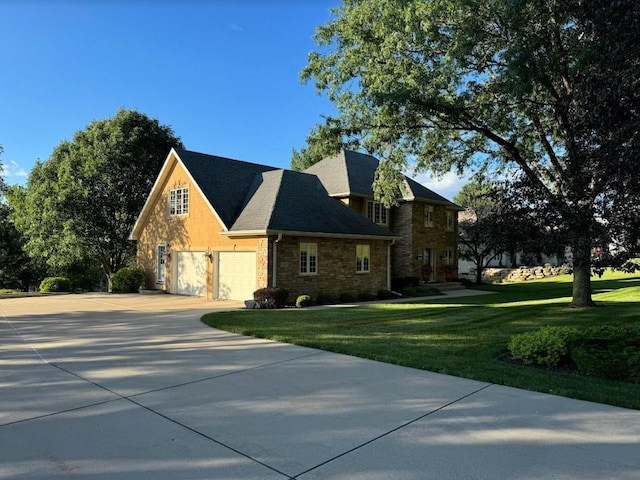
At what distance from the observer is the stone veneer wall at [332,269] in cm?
1880

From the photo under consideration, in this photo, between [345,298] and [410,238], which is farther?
[410,238]

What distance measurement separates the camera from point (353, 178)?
2592cm

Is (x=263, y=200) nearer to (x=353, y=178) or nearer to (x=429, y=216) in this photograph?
(x=353, y=178)

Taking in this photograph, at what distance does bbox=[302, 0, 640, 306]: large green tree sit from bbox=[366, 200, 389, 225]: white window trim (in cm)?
647

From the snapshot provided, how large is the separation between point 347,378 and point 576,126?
217 inches

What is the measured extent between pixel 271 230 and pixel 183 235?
6919 millimetres

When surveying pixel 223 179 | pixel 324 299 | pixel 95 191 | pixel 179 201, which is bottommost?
pixel 324 299

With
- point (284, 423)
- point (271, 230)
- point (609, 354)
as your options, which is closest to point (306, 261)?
point (271, 230)

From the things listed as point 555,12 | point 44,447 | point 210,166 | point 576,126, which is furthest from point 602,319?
point 210,166

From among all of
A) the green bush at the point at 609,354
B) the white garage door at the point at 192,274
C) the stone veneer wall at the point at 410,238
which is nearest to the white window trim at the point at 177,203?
the white garage door at the point at 192,274

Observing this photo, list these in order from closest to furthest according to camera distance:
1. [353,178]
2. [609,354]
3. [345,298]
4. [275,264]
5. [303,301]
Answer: [609,354] < [303,301] < [275,264] < [345,298] < [353,178]

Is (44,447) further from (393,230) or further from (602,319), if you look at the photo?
(393,230)

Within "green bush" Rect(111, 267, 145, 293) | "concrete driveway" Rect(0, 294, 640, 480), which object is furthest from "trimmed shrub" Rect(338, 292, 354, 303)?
"concrete driveway" Rect(0, 294, 640, 480)

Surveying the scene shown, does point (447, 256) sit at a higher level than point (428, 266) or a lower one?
higher
